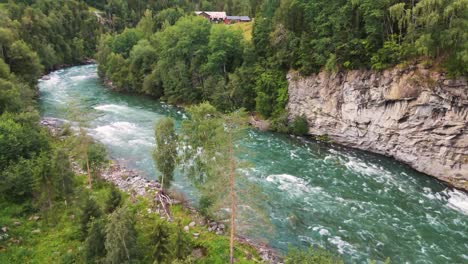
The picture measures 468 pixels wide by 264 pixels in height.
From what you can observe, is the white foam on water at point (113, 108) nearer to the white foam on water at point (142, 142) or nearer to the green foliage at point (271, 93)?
the white foam on water at point (142, 142)

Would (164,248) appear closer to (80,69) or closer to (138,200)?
(138,200)

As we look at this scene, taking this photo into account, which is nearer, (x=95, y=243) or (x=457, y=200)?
(x=95, y=243)

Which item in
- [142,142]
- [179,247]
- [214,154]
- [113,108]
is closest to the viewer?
[179,247]

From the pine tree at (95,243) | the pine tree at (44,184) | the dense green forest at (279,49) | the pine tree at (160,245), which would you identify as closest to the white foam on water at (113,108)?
the dense green forest at (279,49)

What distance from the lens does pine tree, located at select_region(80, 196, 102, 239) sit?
2212cm

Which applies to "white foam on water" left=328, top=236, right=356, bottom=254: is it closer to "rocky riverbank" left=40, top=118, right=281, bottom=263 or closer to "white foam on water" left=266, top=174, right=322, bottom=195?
"rocky riverbank" left=40, top=118, right=281, bottom=263

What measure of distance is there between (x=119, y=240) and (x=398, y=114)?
100 feet

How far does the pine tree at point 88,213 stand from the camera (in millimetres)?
22125

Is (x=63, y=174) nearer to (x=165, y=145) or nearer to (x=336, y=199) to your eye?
(x=165, y=145)

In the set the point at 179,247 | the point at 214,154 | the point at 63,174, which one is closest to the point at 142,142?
the point at 63,174

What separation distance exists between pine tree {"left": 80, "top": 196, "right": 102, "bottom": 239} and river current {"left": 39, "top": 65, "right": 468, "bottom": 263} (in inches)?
325

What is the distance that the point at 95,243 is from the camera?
64.9 ft

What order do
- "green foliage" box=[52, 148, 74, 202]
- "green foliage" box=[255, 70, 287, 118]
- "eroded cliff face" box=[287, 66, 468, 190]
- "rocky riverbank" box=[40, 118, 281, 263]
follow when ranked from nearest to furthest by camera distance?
"rocky riverbank" box=[40, 118, 281, 263], "green foliage" box=[52, 148, 74, 202], "eroded cliff face" box=[287, 66, 468, 190], "green foliage" box=[255, 70, 287, 118]

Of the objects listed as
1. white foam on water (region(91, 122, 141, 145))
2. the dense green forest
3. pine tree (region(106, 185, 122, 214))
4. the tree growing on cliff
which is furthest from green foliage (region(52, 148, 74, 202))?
the dense green forest
